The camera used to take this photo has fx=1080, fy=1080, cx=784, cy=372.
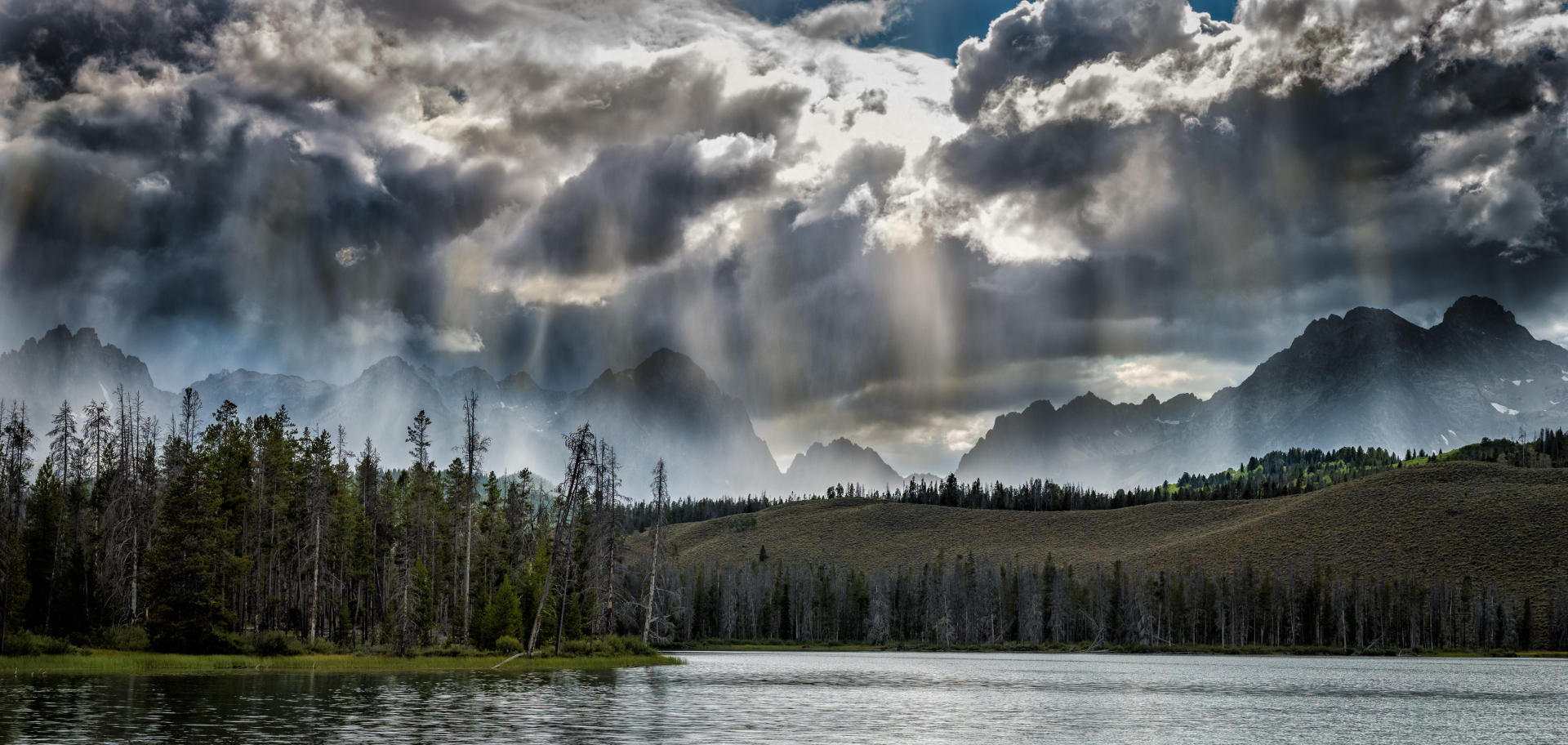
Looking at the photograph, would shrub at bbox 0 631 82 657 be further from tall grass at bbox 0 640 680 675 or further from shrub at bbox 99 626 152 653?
shrub at bbox 99 626 152 653

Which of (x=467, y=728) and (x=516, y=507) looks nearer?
(x=467, y=728)

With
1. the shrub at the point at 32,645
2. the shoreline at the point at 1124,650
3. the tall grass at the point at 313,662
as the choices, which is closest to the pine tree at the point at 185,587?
the tall grass at the point at 313,662

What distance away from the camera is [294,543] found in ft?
304

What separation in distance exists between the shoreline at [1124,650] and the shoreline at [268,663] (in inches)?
3628

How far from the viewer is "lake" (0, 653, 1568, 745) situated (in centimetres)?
3341

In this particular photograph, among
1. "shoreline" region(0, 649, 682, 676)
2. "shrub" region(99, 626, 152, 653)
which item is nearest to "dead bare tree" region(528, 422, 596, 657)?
"shoreline" region(0, 649, 682, 676)

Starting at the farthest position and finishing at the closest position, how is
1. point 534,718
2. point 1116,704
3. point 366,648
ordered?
point 366,648, point 1116,704, point 534,718

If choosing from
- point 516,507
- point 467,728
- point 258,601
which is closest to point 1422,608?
point 516,507

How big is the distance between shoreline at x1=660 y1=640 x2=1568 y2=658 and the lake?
4149 inches

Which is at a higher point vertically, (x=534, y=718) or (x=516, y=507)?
(x=516, y=507)

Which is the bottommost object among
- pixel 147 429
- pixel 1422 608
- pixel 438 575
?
pixel 1422 608

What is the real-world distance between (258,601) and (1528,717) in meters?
82.4

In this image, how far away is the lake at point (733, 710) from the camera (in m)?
33.4

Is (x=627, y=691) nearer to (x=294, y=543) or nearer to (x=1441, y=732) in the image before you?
(x=1441, y=732)
